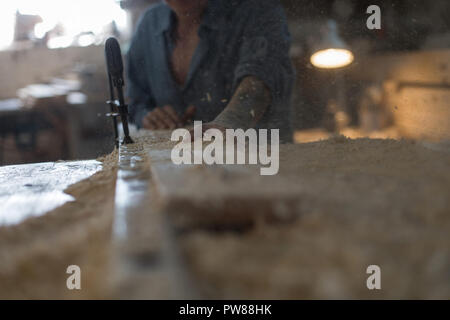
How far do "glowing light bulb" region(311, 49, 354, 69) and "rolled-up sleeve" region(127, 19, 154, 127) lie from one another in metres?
0.82

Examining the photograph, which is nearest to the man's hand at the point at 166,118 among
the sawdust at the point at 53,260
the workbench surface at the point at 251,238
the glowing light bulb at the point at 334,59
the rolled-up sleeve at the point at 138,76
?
the rolled-up sleeve at the point at 138,76

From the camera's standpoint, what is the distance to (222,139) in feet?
3.76

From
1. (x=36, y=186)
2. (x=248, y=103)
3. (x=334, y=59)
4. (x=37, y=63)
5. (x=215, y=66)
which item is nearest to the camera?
(x=36, y=186)

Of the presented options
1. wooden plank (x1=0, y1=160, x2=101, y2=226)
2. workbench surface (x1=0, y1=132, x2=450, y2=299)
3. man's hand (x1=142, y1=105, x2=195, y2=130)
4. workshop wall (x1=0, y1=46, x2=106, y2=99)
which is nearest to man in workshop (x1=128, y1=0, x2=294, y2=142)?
man's hand (x1=142, y1=105, x2=195, y2=130)

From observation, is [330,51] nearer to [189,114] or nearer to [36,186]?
[189,114]

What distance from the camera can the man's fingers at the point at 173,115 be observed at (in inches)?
64.3

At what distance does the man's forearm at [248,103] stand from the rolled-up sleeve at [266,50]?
0.09 feet

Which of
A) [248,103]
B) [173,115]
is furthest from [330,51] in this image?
[173,115]

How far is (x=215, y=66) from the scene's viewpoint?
155 cm

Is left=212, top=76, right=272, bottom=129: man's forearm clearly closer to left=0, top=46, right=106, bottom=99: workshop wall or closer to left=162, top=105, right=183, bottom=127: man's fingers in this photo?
left=162, top=105, right=183, bottom=127: man's fingers

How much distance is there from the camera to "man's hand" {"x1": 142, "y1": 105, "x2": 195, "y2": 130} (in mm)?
1634

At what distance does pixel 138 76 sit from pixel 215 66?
50cm

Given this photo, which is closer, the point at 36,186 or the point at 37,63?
the point at 36,186
